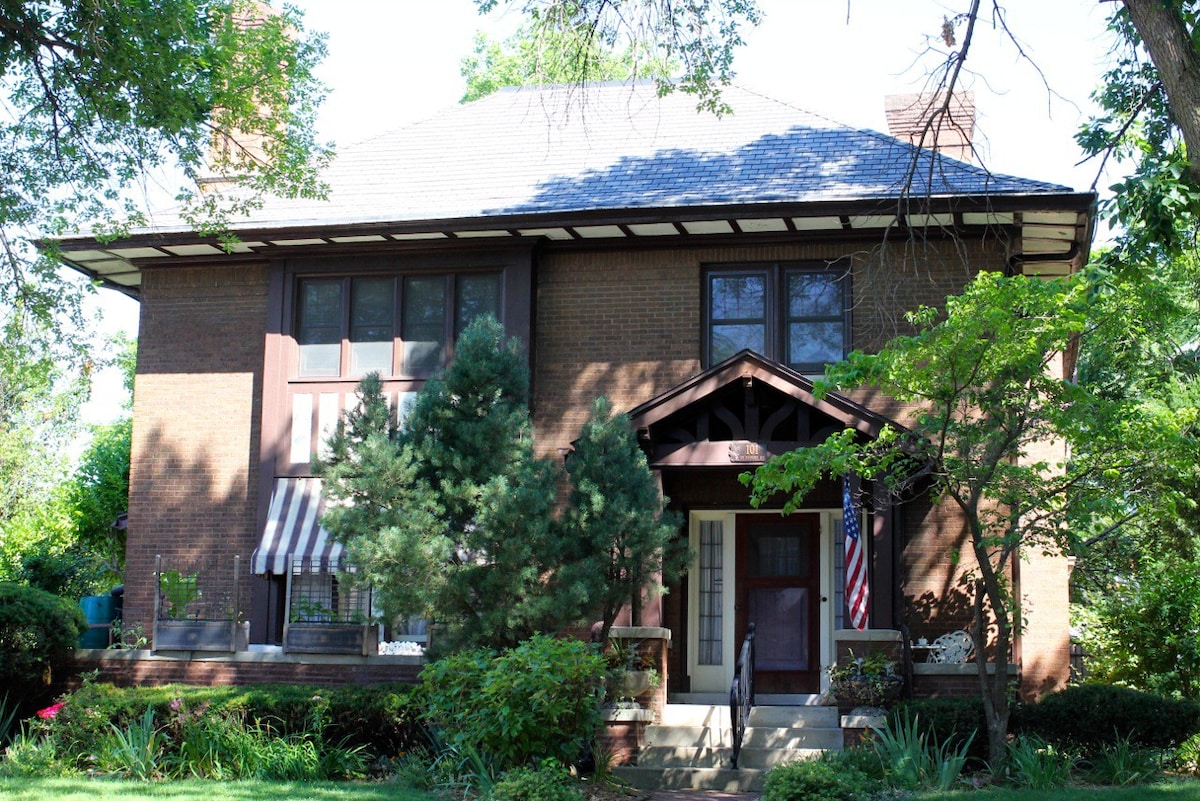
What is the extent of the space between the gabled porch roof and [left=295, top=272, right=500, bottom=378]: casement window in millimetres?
3040

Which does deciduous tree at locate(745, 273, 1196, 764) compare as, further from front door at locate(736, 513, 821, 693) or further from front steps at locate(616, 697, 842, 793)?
front door at locate(736, 513, 821, 693)

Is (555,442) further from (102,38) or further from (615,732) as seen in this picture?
(102,38)

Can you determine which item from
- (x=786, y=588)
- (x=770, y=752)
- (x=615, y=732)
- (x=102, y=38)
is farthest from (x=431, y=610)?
(x=102, y=38)

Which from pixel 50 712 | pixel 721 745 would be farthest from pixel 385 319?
pixel 721 745

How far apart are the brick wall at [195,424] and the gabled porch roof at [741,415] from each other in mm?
5742

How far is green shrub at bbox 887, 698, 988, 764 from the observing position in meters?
12.4

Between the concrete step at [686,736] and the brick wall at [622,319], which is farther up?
the brick wall at [622,319]

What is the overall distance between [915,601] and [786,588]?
5.29 feet

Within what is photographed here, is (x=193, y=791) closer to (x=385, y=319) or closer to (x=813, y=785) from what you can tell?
(x=813, y=785)

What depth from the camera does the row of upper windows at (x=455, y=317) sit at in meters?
16.2

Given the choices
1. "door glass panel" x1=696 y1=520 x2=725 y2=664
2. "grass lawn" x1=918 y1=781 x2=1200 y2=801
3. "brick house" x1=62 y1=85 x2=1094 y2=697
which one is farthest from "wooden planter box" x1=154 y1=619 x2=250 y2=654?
"grass lawn" x1=918 y1=781 x2=1200 y2=801

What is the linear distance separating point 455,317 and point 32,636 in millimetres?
6277

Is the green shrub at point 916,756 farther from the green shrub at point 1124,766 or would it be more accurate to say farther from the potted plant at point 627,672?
the potted plant at point 627,672

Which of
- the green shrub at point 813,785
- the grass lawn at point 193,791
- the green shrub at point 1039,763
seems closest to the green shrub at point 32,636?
the grass lawn at point 193,791
